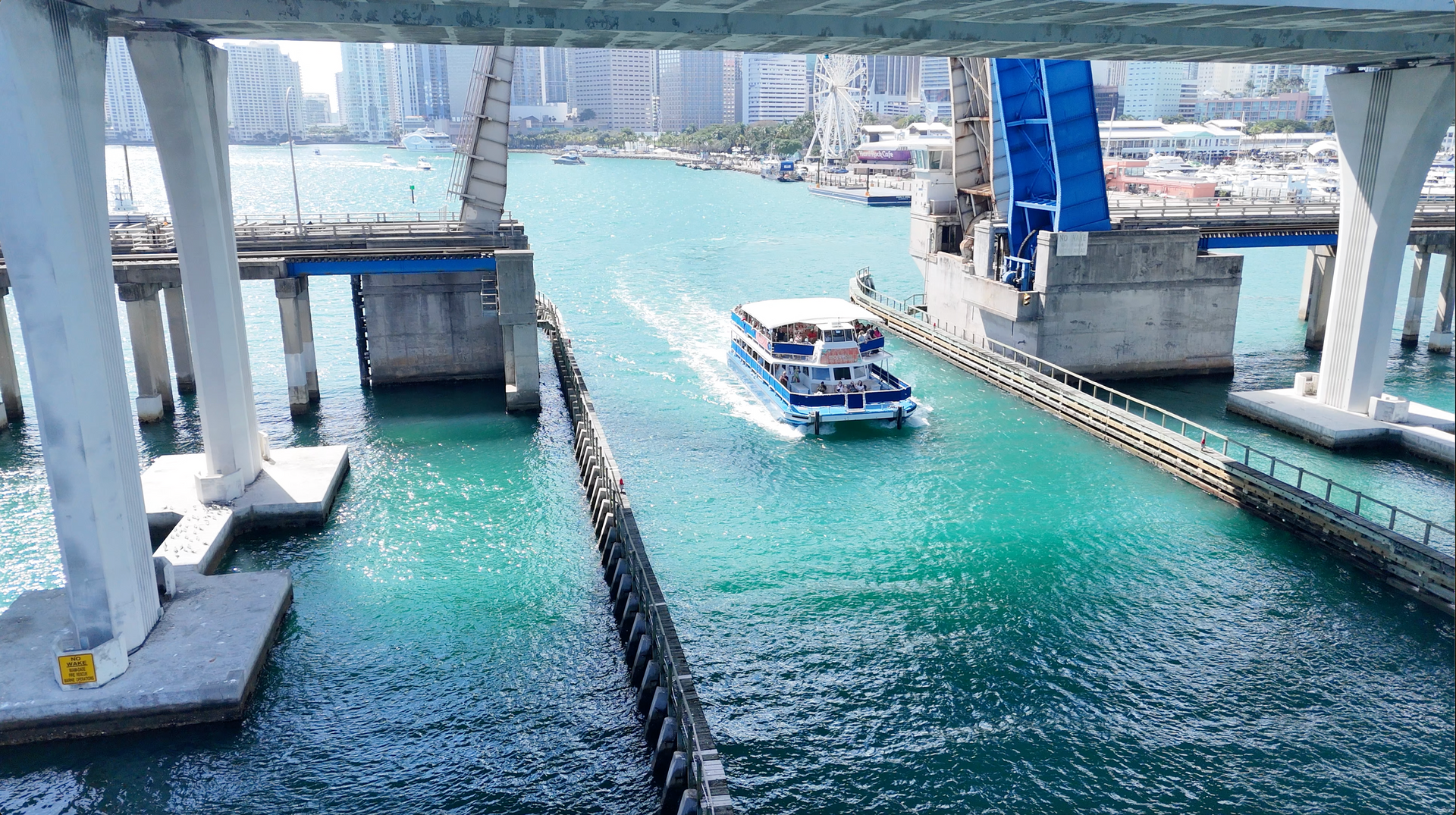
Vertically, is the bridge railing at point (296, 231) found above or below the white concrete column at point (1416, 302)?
above

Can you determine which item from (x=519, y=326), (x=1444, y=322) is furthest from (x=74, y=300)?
(x=1444, y=322)

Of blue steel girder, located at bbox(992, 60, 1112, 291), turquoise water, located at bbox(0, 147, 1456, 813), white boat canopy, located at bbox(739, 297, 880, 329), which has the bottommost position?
turquoise water, located at bbox(0, 147, 1456, 813)

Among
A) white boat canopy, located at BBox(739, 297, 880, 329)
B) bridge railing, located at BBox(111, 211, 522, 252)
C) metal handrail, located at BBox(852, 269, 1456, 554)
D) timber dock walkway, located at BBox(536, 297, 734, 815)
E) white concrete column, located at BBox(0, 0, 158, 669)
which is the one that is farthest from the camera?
white boat canopy, located at BBox(739, 297, 880, 329)

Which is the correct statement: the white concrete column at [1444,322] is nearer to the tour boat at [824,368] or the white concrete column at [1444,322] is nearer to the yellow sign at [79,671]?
the tour boat at [824,368]

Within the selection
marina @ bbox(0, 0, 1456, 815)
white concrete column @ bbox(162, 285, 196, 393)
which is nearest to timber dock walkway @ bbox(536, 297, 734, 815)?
marina @ bbox(0, 0, 1456, 815)

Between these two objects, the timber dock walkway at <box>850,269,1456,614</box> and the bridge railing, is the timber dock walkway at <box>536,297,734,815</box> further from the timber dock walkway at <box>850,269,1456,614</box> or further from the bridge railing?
the bridge railing

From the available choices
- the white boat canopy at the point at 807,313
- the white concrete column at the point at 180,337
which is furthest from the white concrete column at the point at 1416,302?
the white concrete column at the point at 180,337

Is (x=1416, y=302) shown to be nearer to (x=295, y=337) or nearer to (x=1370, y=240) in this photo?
(x=1370, y=240)
